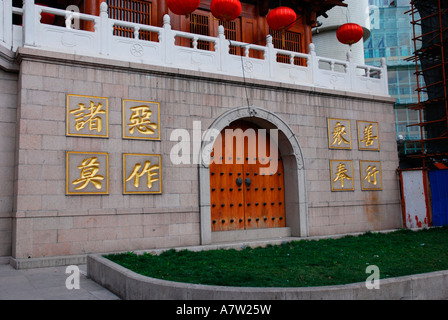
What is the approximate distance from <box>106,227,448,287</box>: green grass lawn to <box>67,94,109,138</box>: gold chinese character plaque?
251 centimetres

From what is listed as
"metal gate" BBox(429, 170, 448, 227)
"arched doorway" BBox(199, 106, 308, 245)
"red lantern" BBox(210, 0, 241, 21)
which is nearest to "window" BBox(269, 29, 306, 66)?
"red lantern" BBox(210, 0, 241, 21)

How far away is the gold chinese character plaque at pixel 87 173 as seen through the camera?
7.86 meters

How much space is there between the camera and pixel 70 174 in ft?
25.8

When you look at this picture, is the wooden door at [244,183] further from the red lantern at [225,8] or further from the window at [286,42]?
the window at [286,42]

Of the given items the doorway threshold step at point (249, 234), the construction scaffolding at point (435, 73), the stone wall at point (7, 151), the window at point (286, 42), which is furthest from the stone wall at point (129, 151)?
the construction scaffolding at point (435, 73)

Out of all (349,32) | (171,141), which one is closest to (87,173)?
(171,141)

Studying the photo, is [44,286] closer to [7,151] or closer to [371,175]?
[7,151]

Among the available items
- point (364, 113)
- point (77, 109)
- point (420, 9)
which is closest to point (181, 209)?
point (77, 109)

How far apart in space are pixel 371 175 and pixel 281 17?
16.2 ft

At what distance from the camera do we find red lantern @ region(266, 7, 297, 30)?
36.1 ft

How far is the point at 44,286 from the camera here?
5.95m

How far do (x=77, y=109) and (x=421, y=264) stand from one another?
657 cm

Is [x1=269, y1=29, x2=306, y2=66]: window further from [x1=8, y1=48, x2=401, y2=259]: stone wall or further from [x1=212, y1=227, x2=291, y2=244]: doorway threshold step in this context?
[x1=212, y1=227, x2=291, y2=244]: doorway threshold step

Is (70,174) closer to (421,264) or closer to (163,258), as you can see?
(163,258)
